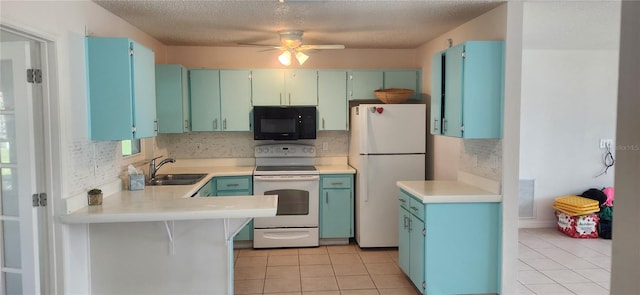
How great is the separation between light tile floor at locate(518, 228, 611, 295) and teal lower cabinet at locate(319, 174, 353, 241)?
72.7 inches

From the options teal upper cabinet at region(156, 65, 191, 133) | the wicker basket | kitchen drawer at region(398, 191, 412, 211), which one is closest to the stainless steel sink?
teal upper cabinet at region(156, 65, 191, 133)

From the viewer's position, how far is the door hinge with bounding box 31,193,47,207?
2520 mm

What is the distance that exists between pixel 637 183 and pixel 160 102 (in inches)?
176

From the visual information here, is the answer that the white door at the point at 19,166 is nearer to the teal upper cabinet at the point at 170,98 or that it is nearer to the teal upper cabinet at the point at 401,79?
the teal upper cabinet at the point at 170,98

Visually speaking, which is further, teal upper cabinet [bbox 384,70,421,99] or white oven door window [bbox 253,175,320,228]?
teal upper cabinet [bbox 384,70,421,99]

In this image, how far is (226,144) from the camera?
522cm

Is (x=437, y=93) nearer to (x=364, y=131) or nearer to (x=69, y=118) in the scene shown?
(x=364, y=131)

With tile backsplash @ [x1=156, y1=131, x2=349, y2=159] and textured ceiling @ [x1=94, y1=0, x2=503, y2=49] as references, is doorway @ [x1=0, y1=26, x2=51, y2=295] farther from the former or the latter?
tile backsplash @ [x1=156, y1=131, x2=349, y2=159]

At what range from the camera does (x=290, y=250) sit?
4.73m

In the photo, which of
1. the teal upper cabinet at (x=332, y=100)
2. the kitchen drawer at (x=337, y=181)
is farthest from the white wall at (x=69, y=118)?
the teal upper cabinet at (x=332, y=100)

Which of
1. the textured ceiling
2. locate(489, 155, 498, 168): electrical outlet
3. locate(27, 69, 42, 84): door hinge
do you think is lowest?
locate(489, 155, 498, 168): electrical outlet

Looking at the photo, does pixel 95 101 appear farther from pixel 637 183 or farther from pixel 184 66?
pixel 637 183

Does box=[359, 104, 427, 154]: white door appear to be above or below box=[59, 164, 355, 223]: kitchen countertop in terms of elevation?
above

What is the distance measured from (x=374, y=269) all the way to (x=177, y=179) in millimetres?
2124
